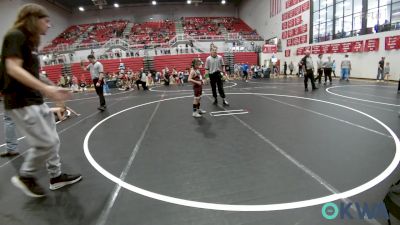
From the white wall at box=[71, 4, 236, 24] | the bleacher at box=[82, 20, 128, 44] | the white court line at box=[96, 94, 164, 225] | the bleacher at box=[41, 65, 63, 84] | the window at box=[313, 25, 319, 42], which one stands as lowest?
the white court line at box=[96, 94, 164, 225]

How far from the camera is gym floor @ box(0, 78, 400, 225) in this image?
8.82ft

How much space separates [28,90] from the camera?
2670 mm

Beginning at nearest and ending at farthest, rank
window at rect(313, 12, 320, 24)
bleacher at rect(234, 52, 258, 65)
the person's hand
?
1. the person's hand
2. window at rect(313, 12, 320, 24)
3. bleacher at rect(234, 52, 258, 65)

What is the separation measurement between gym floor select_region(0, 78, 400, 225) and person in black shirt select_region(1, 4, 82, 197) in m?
0.61

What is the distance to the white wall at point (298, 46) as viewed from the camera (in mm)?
16922

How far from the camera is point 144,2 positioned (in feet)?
137

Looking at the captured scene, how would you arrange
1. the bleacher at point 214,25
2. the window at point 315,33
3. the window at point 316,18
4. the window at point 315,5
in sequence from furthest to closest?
the bleacher at point 214,25 < the window at point 315,33 < the window at point 316,18 < the window at point 315,5

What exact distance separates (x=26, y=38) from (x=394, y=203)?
3.53m

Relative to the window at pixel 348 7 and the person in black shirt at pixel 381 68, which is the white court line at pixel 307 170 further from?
the window at pixel 348 7

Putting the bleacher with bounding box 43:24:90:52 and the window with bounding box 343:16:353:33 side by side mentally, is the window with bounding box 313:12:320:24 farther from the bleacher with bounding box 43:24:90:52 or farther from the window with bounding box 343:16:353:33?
the bleacher with bounding box 43:24:90:52

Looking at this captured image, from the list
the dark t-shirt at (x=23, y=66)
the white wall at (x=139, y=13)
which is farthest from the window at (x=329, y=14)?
the white wall at (x=139, y=13)

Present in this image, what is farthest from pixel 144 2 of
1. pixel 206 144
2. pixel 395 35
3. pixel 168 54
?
pixel 206 144

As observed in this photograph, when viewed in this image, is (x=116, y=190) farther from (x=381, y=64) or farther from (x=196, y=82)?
(x=381, y=64)

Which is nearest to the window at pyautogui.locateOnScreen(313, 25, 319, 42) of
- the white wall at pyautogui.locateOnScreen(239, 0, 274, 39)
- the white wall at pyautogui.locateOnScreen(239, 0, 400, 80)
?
the white wall at pyautogui.locateOnScreen(239, 0, 400, 80)
